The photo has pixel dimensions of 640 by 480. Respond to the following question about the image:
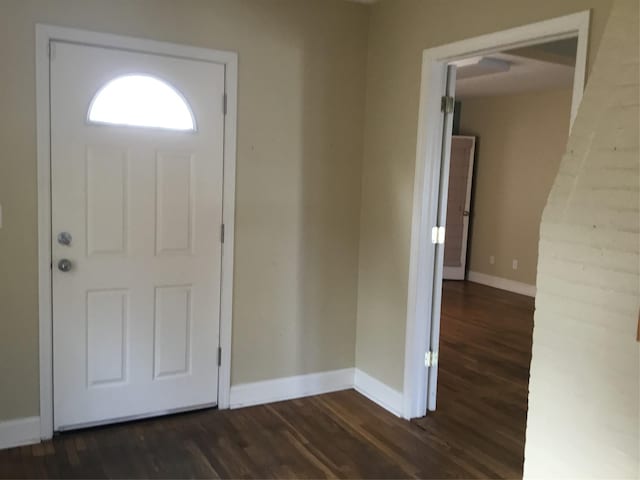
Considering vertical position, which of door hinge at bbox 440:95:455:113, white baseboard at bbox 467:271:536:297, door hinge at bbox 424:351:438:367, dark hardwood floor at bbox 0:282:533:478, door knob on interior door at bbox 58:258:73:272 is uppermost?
door hinge at bbox 440:95:455:113

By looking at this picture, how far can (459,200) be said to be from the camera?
7855 mm

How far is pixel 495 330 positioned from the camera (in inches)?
215

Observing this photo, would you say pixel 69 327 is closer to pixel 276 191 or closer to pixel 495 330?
pixel 276 191

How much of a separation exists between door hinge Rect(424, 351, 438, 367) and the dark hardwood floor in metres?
0.32

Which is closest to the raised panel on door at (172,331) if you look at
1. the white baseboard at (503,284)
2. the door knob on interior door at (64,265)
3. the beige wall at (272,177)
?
the beige wall at (272,177)

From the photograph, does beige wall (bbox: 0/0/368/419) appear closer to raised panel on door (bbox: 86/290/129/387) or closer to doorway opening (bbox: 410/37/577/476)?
raised panel on door (bbox: 86/290/129/387)

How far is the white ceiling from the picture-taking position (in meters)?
5.23

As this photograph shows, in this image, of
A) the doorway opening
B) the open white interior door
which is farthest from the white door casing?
the open white interior door

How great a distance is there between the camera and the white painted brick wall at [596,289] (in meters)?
1.66

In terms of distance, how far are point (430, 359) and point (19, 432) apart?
225 cm

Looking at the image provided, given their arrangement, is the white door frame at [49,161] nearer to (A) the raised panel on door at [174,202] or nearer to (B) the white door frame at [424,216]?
(A) the raised panel on door at [174,202]

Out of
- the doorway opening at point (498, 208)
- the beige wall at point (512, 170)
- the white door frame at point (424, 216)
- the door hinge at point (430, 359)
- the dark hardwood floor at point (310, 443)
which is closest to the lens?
the dark hardwood floor at point (310, 443)

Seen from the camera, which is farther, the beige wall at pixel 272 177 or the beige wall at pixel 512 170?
the beige wall at pixel 512 170

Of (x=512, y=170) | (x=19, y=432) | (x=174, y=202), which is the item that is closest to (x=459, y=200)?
(x=512, y=170)
